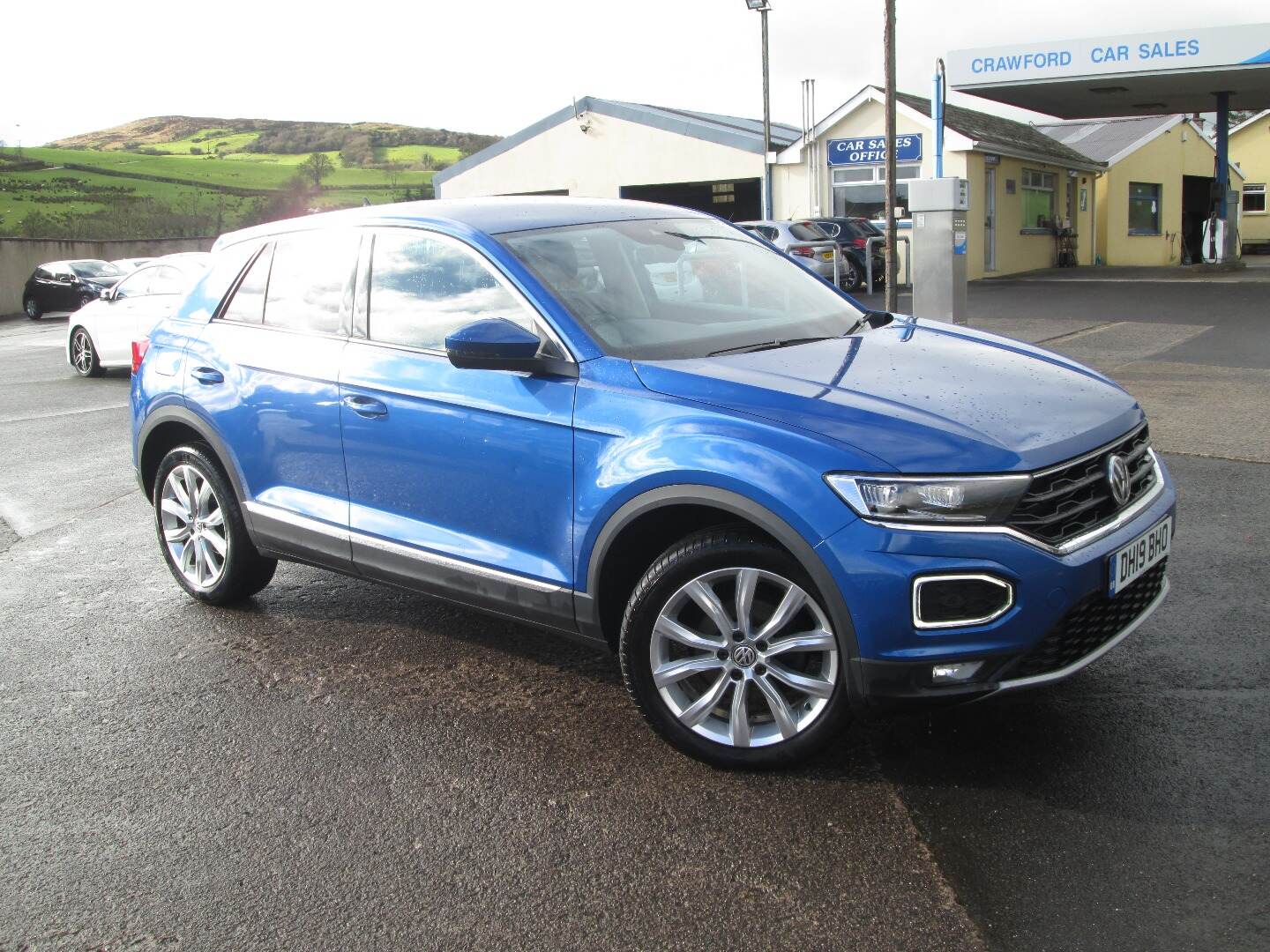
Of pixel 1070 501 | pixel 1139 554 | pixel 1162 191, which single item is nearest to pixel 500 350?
pixel 1070 501

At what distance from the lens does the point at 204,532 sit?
18.5ft

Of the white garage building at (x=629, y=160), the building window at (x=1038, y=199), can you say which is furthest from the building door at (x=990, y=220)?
the white garage building at (x=629, y=160)

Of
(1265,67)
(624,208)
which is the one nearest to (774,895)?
(624,208)

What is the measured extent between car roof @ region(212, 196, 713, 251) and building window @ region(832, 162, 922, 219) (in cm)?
2714

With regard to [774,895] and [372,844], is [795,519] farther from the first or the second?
[372,844]

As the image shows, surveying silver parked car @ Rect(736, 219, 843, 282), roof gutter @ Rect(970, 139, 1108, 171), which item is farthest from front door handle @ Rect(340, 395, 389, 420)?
roof gutter @ Rect(970, 139, 1108, 171)

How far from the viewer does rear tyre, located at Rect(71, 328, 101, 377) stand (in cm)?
1630

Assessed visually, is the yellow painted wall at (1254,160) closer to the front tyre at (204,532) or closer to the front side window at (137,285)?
the front side window at (137,285)

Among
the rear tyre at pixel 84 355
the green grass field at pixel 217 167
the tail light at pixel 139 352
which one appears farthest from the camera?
the green grass field at pixel 217 167

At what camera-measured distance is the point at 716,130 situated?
109 feet

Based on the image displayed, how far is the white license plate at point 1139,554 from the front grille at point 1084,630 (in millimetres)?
31

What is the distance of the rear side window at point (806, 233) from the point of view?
79.5 feet

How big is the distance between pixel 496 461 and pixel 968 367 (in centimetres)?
158

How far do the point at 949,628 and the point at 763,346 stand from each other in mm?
1305
